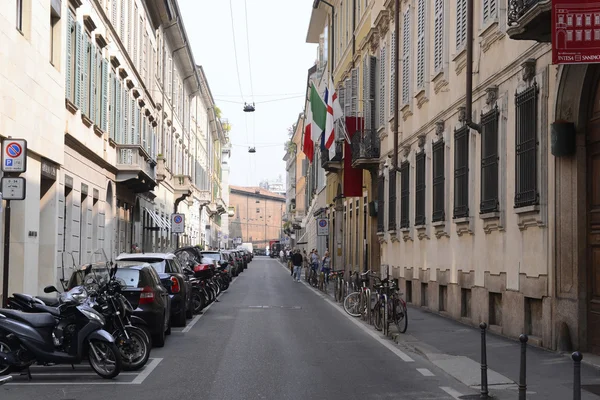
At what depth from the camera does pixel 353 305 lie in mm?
22750

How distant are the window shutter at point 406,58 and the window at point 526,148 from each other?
1147 cm

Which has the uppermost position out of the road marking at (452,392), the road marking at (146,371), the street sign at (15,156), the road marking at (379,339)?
the street sign at (15,156)

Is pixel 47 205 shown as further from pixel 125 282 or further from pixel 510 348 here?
pixel 510 348

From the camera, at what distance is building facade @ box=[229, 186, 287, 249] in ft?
533

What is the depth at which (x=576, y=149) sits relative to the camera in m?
13.7

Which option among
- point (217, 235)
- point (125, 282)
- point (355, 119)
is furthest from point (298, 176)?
point (125, 282)

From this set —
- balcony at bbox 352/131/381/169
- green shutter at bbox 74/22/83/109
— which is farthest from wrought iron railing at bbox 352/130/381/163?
green shutter at bbox 74/22/83/109

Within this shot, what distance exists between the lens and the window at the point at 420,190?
80.3ft

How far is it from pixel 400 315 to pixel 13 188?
785 cm

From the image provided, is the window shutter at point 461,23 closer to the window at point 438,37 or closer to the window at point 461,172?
the window at point 438,37

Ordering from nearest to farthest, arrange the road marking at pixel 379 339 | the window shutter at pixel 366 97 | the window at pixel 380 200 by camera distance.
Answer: the road marking at pixel 379 339 → the window at pixel 380 200 → the window shutter at pixel 366 97

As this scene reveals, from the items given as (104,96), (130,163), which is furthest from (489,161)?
(130,163)

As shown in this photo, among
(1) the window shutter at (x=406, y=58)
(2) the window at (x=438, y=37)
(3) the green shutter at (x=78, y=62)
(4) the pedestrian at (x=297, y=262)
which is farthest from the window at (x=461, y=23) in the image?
(4) the pedestrian at (x=297, y=262)

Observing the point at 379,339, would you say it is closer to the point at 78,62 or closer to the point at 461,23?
the point at 461,23
